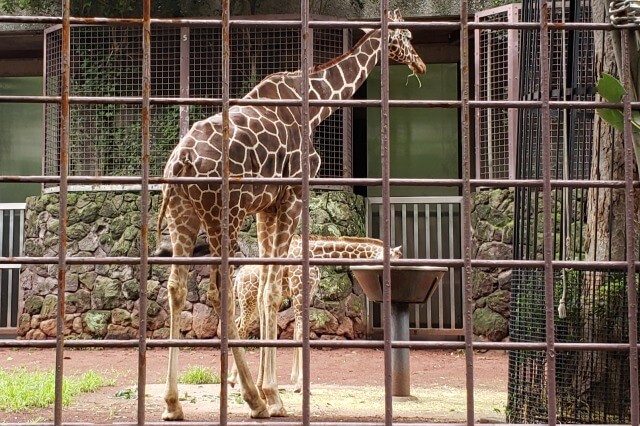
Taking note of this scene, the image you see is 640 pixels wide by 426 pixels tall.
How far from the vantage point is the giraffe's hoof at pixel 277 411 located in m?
6.34

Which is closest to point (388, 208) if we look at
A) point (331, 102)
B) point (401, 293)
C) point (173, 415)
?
point (331, 102)

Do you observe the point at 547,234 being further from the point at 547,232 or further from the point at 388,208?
the point at 388,208

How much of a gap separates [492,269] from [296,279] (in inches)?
149

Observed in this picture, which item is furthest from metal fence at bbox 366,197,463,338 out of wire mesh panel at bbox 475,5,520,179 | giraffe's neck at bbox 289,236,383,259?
giraffe's neck at bbox 289,236,383,259

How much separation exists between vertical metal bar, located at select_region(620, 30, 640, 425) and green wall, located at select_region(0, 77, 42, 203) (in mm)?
12341

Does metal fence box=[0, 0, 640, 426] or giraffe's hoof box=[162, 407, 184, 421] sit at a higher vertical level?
metal fence box=[0, 0, 640, 426]

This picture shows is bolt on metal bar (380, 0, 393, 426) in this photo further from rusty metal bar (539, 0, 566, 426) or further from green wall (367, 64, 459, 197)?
green wall (367, 64, 459, 197)

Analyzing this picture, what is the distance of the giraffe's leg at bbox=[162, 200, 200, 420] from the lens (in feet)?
19.6

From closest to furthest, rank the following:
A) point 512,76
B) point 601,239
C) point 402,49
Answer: point 601,239 → point 402,49 → point 512,76

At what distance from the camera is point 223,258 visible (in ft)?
12.4

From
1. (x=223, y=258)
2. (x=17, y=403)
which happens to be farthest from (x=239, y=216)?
(x=223, y=258)

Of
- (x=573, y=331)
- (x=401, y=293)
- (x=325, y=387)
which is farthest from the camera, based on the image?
(x=325, y=387)

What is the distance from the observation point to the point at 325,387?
8.21 metres

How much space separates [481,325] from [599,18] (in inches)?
262
